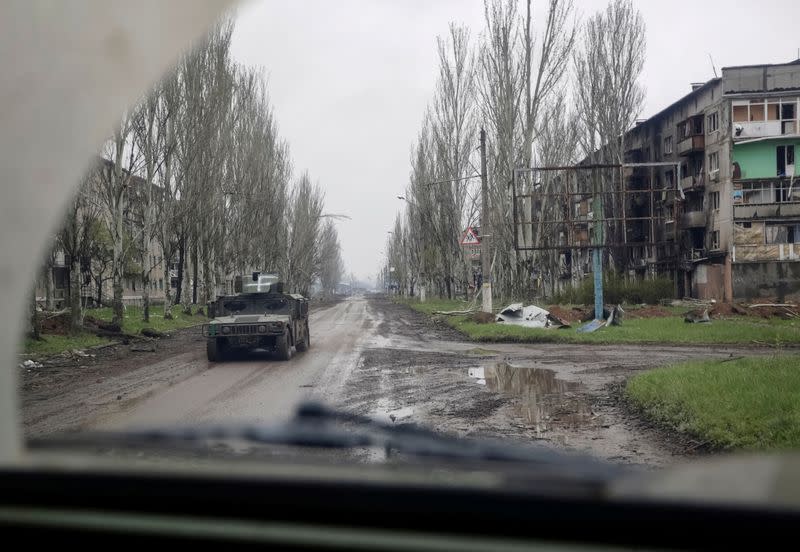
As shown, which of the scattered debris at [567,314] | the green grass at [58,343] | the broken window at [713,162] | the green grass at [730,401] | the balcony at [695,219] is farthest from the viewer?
the balcony at [695,219]

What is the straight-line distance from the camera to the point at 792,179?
121 feet

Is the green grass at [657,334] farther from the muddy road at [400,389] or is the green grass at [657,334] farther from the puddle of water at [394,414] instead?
the puddle of water at [394,414]

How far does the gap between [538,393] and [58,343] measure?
12969 millimetres

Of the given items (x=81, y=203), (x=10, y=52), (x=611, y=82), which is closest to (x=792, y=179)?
(x=611, y=82)

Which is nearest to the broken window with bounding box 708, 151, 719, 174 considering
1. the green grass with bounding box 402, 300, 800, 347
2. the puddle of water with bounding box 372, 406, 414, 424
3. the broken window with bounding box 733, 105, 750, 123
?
the broken window with bounding box 733, 105, 750, 123

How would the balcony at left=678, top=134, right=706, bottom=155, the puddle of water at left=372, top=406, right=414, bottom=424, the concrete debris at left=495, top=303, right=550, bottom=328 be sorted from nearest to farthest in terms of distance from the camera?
1. the puddle of water at left=372, top=406, right=414, bottom=424
2. the concrete debris at left=495, top=303, right=550, bottom=328
3. the balcony at left=678, top=134, right=706, bottom=155

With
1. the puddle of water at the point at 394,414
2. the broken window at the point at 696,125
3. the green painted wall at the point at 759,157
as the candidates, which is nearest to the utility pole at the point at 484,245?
the puddle of water at the point at 394,414

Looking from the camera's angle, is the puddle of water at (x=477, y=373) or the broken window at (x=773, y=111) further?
the broken window at (x=773, y=111)

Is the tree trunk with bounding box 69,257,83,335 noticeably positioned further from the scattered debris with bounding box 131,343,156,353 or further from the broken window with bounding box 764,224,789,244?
the broken window with bounding box 764,224,789,244

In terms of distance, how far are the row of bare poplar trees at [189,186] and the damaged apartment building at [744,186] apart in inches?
716

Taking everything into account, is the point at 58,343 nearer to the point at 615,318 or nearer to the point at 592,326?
the point at 592,326

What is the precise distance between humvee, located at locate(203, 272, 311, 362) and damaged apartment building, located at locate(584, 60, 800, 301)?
21.8m

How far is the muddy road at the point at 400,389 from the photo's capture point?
720cm

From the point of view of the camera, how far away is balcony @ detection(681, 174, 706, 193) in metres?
41.7
